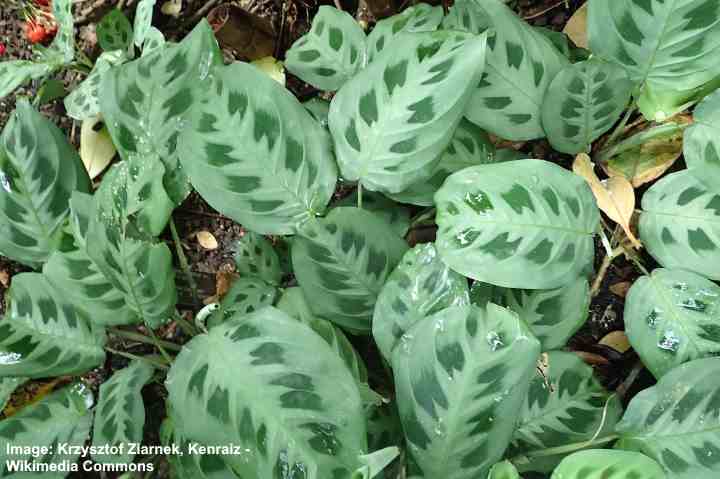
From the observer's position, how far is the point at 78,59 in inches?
59.2

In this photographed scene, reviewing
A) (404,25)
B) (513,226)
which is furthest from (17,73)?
(513,226)

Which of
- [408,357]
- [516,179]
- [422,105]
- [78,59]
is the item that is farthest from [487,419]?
[78,59]

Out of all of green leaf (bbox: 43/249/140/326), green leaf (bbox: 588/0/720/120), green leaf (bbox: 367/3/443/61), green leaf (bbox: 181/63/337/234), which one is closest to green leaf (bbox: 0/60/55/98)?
green leaf (bbox: 43/249/140/326)

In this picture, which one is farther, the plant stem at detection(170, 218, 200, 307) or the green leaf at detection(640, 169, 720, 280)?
the plant stem at detection(170, 218, 200, 307)

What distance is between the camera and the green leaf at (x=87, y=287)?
1020mm

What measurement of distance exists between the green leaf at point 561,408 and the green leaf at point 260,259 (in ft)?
1.65

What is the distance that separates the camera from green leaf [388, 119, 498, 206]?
3.39 feet

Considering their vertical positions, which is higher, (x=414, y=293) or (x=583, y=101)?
(x=583, y=101)

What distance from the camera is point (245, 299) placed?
109cm

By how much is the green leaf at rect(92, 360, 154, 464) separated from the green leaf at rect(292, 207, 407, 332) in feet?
1.18

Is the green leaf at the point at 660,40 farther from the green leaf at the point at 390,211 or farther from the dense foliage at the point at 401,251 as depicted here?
the green leaf at the point at 390,211

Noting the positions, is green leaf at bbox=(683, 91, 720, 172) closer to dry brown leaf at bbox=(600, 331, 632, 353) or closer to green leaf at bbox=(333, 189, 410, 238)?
dry brown leaf at bbox=(600, 331, 632, 353)

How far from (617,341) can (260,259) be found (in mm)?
669

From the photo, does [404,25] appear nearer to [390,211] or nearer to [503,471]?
[390,211]
